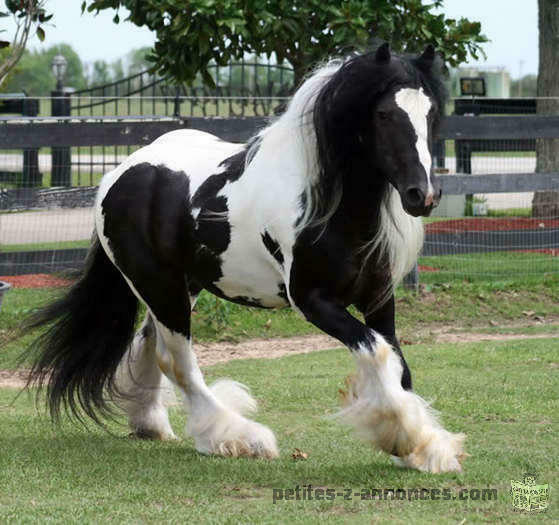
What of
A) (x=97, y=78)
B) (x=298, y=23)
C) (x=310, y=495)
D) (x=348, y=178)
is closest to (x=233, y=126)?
(x=298, y=23)

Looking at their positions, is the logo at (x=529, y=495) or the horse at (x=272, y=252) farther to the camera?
the horse at (x=272, y=252)

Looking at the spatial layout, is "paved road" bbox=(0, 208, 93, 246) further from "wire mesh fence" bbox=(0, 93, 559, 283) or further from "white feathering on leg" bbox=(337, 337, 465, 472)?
"white feathering on leg" bbox=(337, 337, 465, 472)

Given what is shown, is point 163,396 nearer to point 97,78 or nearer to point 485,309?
point 485,309

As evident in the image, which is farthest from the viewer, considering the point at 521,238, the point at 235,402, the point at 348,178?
the point at 521,238

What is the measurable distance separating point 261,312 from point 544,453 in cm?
508

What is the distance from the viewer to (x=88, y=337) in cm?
616

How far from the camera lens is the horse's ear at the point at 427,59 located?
4.83 metres

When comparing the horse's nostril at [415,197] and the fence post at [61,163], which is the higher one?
the fence post at [61,163]

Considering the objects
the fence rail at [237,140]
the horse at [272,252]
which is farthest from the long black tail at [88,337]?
the fence rail at [237,140]

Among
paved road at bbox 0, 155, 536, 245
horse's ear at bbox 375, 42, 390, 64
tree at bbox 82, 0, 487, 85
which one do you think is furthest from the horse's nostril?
paved road at bbox 0, 155, 536, 245

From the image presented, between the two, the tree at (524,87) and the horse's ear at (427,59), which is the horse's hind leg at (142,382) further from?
the tree at (524,87)

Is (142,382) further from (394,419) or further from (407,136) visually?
(407,136)

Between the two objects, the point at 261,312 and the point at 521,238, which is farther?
the point at 521,238

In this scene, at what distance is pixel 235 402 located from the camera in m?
5.92
